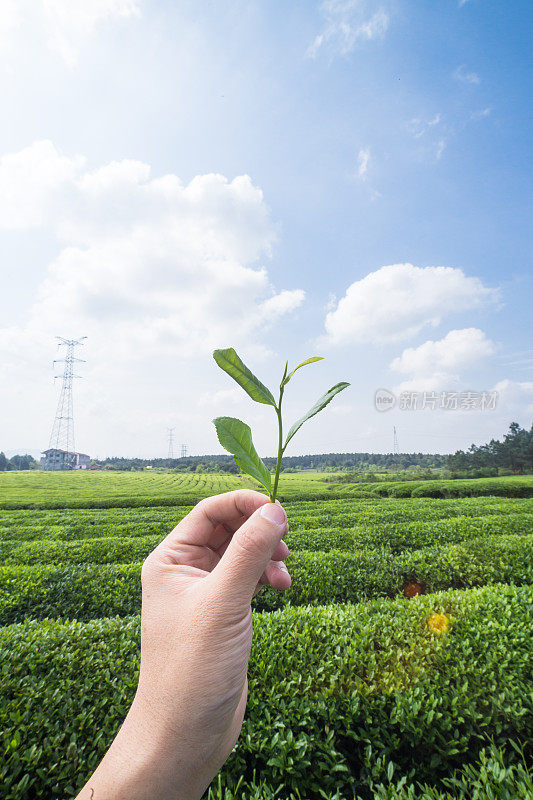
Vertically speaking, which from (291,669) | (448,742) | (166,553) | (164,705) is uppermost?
(166,553)

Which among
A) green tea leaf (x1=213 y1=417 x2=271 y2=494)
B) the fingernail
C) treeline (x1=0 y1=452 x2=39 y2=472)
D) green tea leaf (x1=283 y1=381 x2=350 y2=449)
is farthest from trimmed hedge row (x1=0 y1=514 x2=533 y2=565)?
treeline (x1=0 y1=452 x2=39 y2=472)

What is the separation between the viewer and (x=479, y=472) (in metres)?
51.5

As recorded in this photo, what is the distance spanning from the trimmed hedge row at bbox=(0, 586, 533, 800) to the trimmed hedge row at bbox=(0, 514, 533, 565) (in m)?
4.51

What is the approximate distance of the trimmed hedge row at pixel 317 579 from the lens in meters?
5.62

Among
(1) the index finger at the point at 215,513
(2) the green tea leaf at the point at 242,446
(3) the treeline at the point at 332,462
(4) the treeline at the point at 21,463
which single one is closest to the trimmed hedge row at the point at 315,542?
(1) the index finger at the point at 215,513

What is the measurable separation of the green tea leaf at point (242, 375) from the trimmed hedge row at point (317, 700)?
2725mm

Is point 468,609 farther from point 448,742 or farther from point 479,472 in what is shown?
point 479,472

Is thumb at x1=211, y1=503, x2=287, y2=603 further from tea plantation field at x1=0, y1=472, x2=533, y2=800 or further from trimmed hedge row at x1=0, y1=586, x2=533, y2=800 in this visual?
trimmed hedge row at x1=0, y1=586, x2=533, y2=800

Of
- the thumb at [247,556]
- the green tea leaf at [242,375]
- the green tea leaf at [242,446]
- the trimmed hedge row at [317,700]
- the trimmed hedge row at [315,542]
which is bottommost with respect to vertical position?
the trimmed hedge row at [315,542]

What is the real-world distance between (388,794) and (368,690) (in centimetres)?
85

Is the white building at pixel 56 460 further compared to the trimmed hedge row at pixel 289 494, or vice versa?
the white building at pixel 56 460

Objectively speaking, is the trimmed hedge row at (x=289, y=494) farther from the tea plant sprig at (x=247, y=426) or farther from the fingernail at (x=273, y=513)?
the tea plant sprig at (x=247, y=426)

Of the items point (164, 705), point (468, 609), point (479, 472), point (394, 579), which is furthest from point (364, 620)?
point (479, 472)

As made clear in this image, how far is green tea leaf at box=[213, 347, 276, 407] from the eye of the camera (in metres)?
1.17
